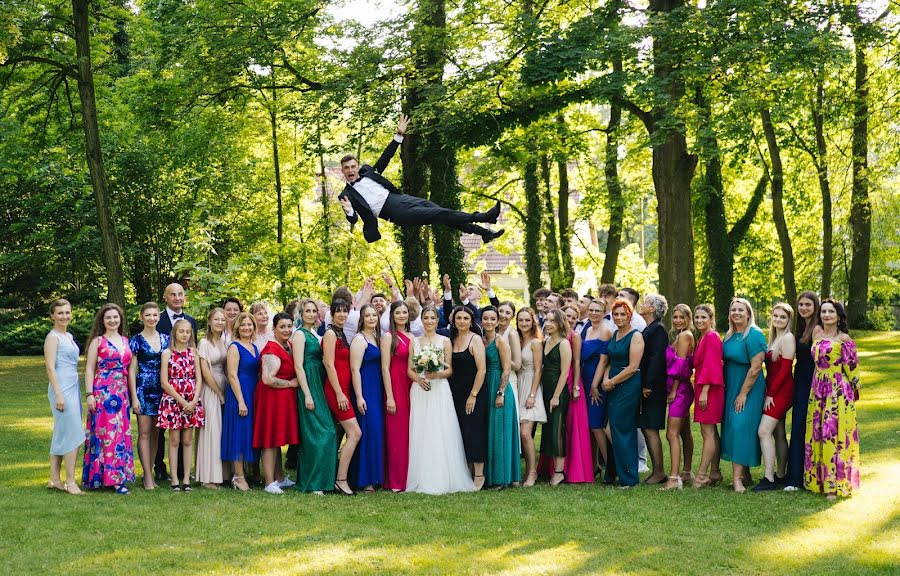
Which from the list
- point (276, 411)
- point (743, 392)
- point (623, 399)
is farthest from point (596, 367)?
point (276, 411)

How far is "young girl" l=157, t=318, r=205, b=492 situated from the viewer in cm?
848

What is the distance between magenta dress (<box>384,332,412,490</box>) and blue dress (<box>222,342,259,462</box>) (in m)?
1.25

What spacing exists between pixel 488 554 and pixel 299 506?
211 cm

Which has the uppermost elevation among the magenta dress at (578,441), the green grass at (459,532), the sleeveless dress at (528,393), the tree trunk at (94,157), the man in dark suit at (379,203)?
the tree trunk at (94,157)

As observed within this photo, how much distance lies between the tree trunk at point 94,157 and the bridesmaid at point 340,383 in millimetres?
6913

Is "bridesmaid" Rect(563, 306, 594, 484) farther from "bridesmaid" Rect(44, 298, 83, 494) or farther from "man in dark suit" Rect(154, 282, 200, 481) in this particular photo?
"bridesmaid" Rect(44, 298, 83, 494)

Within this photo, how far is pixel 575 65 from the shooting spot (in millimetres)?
13719

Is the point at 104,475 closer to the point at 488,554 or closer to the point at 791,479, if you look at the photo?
the point at 488,554

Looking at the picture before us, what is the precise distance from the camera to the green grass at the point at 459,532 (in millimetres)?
6160

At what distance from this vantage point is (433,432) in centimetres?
871

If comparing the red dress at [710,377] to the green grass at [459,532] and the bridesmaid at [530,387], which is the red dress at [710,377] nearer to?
the green grass at [459,532]

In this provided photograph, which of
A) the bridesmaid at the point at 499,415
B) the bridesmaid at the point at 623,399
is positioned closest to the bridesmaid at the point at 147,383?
the bridesmaid at the point at 499,415

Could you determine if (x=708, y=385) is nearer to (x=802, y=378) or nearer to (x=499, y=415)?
(x=802, y=378)

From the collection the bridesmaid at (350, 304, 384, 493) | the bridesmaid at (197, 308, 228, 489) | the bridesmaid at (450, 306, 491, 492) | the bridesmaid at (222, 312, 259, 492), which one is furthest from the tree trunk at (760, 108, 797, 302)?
the bridesmaid at (197, 308, 228, 489)
